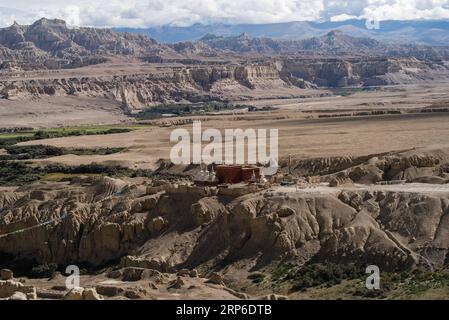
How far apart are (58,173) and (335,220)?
141 ft

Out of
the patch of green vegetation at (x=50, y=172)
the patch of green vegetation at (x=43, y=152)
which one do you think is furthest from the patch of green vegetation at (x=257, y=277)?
the patch of green vegetation at (x=43, y=152)

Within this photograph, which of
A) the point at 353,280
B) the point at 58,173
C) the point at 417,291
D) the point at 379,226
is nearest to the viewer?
the point at 417,291

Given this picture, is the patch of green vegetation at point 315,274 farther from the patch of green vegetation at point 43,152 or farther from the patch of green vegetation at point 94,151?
the patch of green vegetation at point 43,152

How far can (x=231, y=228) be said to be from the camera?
1806 inches

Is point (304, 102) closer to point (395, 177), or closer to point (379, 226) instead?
point (395, 177)

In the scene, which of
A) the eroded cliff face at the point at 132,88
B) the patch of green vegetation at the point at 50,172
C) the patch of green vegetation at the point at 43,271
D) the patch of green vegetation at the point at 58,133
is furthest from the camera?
the eroded cliff face at the point at 132,88

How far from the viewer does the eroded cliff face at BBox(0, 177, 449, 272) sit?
42594mm

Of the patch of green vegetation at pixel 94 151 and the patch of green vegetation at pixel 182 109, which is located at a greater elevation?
the patch of green vegetation at pixel 94 151

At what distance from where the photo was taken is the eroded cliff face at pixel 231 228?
42594mm

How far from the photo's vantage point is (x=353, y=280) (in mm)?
39281

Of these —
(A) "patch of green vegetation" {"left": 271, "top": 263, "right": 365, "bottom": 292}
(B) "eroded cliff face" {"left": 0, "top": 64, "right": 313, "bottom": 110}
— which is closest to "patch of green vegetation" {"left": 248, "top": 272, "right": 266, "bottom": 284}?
(A) "patch of green vegetation" {"left": 271, "top": 263, "right": 365, "bottom": 292}

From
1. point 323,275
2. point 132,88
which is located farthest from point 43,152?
point 132,88
